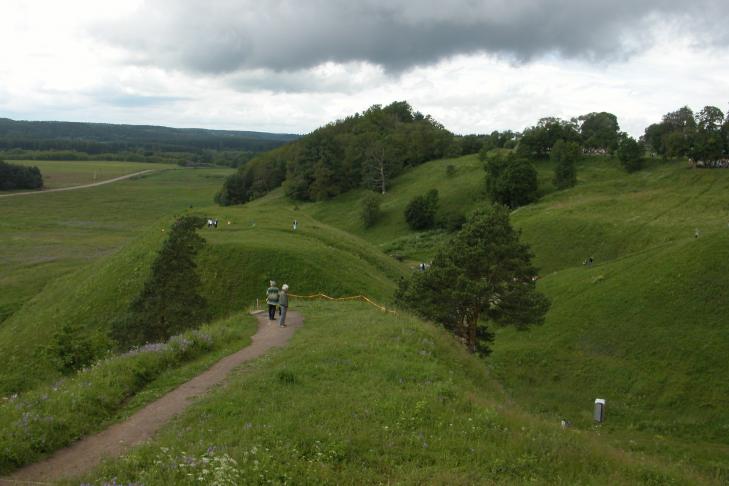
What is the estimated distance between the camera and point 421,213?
254 ft

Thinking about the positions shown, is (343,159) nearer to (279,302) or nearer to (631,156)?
(631,156)

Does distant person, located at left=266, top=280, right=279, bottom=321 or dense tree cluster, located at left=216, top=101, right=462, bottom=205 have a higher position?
dense tree cluster, located at left=216, top=101, right=462, bottom=205

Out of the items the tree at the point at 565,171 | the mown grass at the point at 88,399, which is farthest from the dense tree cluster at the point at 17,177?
the mown grass at the point at 88,399

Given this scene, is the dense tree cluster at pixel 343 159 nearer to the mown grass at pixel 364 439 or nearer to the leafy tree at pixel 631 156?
the leafy tree at pixel 631 156

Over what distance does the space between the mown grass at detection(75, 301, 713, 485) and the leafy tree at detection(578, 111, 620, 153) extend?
89.0 meters

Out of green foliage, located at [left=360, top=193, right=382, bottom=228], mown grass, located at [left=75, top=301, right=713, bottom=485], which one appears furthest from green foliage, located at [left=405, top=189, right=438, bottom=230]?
mown grass, located at [left=75, top=301, right=713, bottom=485]

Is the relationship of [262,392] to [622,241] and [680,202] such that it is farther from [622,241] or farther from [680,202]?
[680,202]

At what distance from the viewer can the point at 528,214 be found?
67125 mm

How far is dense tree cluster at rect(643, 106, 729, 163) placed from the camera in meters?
71.0

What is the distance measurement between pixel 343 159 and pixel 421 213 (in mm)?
34092

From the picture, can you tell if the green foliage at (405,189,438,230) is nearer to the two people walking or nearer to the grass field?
the two people walking

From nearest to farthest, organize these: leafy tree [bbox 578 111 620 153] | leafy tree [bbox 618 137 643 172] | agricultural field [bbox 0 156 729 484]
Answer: agricultural field [bbox 0 156 729 484] < leafy tree [bbox 618 137 643 172] < leafy tree [bbox 578 111 620 153]

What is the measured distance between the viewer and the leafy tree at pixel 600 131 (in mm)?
93500

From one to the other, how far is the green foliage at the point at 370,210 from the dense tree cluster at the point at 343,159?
16531 mm
